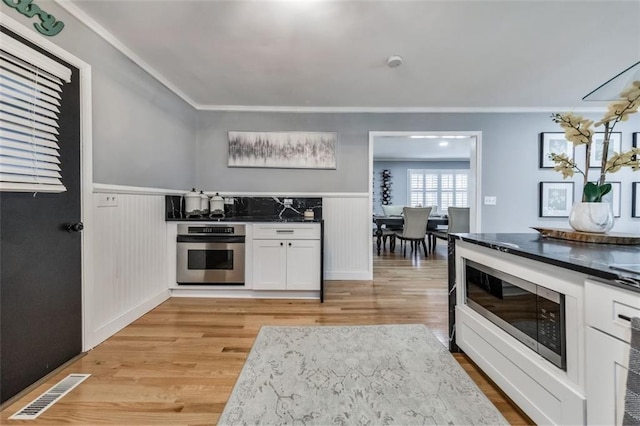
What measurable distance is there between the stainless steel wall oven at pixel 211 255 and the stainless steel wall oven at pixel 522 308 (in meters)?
2.19

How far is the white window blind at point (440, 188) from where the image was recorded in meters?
8.65

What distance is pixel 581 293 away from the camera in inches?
38.1

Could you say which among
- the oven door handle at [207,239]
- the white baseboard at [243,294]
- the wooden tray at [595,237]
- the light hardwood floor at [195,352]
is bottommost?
the light hardwood floor at [195,352]

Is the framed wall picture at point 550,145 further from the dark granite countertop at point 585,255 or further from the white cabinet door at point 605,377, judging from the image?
the white cabinet door at point 605,377

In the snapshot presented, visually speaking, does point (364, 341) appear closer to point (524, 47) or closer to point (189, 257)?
point (189, 257)

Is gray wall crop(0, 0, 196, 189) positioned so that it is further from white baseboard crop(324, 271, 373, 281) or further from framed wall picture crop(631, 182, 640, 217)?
framed wall picture crop(631, 182, 640, 217)

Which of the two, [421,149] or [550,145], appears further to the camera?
[421,149]

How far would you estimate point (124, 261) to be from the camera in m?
2.20

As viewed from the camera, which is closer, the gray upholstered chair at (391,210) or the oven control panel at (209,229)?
the oven control panel at (209,229)

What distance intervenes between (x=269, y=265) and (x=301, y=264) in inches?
13.5

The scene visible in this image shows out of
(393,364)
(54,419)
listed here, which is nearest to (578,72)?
(393,364)

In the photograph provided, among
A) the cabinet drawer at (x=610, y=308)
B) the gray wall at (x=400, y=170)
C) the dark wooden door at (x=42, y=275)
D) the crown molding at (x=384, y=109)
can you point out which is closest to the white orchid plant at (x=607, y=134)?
the cabinet drawer at (x=610, y=308)

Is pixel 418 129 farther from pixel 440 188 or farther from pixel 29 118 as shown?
pixel 440 188

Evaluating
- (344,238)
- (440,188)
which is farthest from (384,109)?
(440,188)
